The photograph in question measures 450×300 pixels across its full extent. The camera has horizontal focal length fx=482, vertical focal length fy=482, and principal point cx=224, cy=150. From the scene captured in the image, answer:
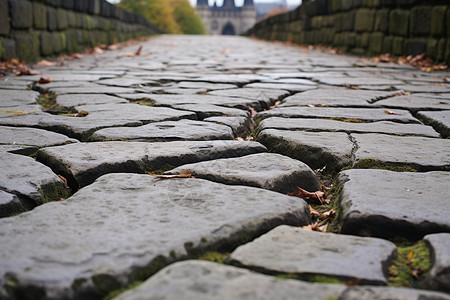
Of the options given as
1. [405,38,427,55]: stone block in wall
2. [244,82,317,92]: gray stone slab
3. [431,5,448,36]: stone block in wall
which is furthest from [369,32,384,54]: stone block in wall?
[244,82,317,92]: gray stone slab

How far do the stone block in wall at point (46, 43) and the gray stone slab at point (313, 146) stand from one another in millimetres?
4575

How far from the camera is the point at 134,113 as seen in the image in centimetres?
249

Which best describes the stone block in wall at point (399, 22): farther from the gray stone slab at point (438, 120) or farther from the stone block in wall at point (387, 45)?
the gray stone slab at point (438, 120)

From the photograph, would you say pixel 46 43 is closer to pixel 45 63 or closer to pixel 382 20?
pixel 45 63

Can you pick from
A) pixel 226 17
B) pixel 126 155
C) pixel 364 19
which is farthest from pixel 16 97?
pixel 226 17

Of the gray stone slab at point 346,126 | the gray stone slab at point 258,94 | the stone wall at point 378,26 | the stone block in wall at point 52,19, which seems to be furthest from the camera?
the stone block in wall at point 52,19

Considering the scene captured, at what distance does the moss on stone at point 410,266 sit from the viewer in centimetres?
94

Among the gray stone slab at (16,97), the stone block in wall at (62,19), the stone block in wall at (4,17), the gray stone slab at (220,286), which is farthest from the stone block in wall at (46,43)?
the gray stone slab at (220,286)

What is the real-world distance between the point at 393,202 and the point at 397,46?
18.3 ft

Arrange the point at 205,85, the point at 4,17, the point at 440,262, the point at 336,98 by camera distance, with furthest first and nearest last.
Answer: the point at 4,17 < the point at 205,85 < the point at 336,98 < the point at 440,262

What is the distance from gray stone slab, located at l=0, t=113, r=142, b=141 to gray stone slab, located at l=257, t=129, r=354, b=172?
665 millimetres

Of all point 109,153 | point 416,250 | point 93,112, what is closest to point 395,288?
point 416,250

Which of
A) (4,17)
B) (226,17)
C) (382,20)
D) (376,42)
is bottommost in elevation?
(376,42)

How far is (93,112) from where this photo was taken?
253cm
